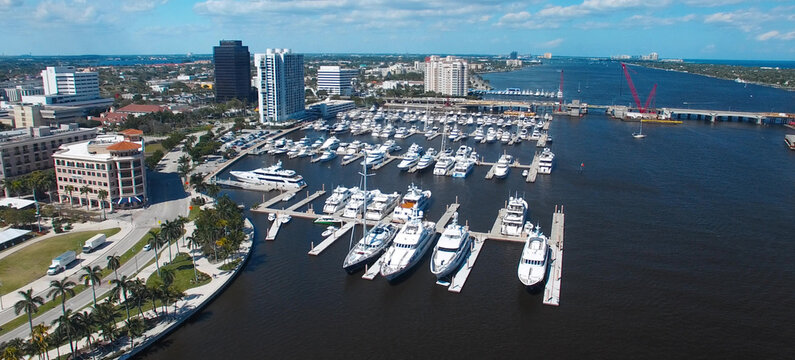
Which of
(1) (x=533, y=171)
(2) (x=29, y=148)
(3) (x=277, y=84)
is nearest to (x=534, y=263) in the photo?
(1) (x=533, y=171)

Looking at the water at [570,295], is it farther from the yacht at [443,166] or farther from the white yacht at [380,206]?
the yacht at [443,166]

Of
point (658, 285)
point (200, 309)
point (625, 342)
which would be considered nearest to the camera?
point (625, 342)

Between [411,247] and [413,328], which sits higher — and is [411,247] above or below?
above

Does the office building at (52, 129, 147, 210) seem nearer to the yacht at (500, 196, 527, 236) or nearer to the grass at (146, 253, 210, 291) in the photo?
the grass at (146, 253, 210, 291)

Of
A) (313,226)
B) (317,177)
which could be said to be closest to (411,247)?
(313,226)

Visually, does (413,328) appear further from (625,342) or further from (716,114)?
(716,114)
